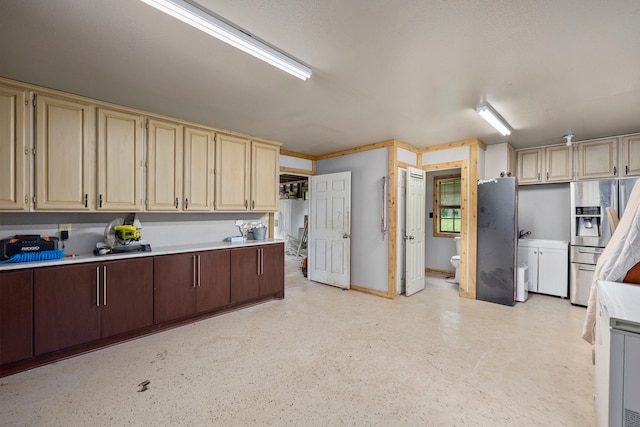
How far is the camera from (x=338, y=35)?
1839 millimetres

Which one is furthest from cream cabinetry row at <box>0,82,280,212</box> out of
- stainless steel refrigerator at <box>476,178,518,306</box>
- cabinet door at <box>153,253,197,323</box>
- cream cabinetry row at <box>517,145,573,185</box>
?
cream cabinetry row at <box>517,145,573,185</box>

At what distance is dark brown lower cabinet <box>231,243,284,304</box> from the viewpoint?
3.86m

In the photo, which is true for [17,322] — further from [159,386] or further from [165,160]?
[165,160]

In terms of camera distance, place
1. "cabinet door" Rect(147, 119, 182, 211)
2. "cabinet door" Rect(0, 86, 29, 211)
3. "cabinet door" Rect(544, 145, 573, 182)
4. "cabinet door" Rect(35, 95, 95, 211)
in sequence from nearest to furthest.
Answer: "cabinet door" Rect(0, 86, 29, 211), "cabinet door" Rect(35, 95, 95, 211), "cabinet door" Rect(147, 119, 182, 211), "cabinet door" Rect(544, 145, 573, 182)

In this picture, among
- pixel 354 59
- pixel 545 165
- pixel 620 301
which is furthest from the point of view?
pixel 545 165

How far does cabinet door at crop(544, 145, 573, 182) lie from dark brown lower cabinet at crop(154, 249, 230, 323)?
5309 mm

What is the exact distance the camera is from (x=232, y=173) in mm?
4023

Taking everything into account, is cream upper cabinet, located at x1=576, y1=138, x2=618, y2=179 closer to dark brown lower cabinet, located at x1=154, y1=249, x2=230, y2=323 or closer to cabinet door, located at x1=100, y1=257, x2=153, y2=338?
dark brown lower cabinet, located at x1=154, y1=249, x2=230, y2=323

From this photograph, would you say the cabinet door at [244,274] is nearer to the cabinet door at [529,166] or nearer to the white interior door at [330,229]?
the white interior door at [330,229]

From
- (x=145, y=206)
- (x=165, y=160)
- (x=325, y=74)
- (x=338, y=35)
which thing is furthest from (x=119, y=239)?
(x=338, y=35)

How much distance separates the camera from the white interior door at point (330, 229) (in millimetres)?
4934

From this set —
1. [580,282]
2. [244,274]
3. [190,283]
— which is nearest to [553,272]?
[580,282]

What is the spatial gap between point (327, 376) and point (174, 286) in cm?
207

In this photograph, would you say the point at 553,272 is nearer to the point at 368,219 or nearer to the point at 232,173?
the point at 368,219
